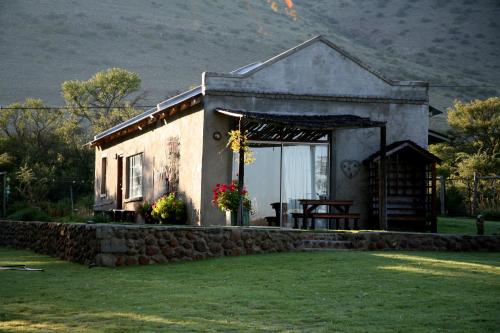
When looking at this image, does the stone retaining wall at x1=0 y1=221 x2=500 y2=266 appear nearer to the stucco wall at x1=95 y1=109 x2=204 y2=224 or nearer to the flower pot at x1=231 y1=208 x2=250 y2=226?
the flower pot at x1=231 y1=208 x2=250 y2=226

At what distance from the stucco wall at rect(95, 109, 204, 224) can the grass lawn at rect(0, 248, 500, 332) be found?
17.6 feet

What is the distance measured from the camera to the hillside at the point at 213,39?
208ft

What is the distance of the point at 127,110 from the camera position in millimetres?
45812

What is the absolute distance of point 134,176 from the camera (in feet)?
83.9

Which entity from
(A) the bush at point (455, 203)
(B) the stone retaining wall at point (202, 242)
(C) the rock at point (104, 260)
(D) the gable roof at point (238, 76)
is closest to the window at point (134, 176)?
(D) the gable roof at point (238, 76)

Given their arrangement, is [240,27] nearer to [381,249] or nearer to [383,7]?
[383,7]

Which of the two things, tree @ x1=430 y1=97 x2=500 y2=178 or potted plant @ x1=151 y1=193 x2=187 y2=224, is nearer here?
potted plant @ x1=151 y1=193 x2=187 y2=224

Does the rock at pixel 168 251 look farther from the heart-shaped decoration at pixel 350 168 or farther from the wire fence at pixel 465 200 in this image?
the wire fence at pixel 465 200

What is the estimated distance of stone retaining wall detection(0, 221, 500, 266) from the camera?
14.9 metres

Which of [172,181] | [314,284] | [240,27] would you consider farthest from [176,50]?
[314,284]

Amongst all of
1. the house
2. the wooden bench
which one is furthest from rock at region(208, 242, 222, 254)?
the house

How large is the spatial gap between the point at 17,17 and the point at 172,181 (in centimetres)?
5221

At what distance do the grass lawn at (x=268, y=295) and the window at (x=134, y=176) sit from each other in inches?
383

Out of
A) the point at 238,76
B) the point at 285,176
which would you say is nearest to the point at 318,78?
the point at 238,76
